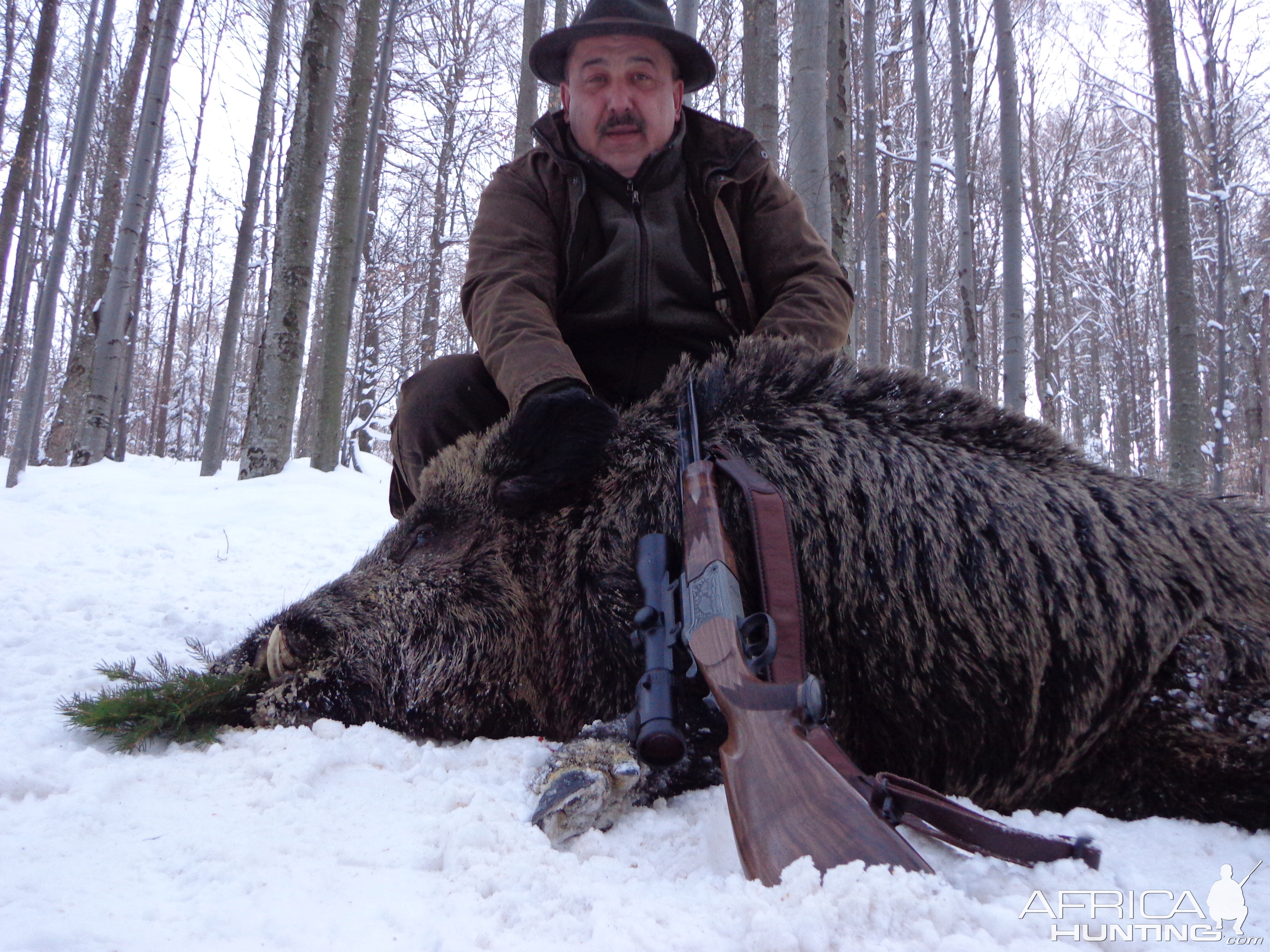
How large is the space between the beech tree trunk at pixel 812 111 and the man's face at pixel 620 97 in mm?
2757

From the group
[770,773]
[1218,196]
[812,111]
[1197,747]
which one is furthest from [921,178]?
[770,773]

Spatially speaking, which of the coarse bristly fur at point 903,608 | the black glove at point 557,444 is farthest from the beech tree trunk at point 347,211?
the black glove at point 557,444

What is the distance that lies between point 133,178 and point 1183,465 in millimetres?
11957

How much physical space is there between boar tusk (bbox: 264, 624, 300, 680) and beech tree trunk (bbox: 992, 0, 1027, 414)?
893cm

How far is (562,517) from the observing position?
2477 millimetres

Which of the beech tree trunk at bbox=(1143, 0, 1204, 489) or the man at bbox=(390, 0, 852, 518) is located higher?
the beech tree trunk at bbox=(1143, 0, 1204, 489)

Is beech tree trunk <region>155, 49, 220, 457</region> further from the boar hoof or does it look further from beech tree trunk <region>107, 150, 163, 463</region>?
the boar hoof

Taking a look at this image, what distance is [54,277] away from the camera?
321 inches

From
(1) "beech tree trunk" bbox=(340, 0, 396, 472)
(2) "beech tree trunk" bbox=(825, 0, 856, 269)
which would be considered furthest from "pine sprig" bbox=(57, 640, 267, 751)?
(1) "beech tree trunk" bbox=(340, 0, 396, 472)

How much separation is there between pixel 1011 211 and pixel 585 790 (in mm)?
10373

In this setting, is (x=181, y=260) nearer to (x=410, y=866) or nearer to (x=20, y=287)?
(x=20, y=287)

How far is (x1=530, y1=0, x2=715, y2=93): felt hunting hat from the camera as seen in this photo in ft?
10.0

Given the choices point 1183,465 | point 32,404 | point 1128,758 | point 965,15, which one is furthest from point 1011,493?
point 965,15

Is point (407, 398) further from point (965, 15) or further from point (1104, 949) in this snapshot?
point (965, 15)
